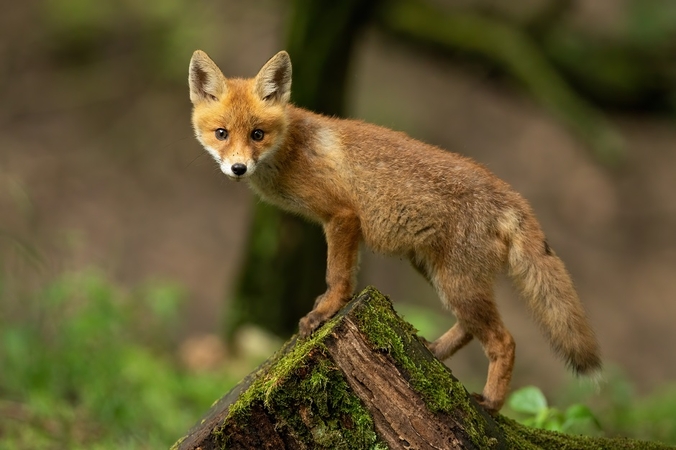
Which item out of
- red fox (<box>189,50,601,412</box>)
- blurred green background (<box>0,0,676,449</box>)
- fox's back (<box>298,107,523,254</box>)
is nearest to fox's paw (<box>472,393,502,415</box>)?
red fox (<box>189,50,601,412</box>)

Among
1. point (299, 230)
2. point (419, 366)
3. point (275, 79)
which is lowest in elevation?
point (299, 230)

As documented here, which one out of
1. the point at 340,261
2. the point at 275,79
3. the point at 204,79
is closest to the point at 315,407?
the point at 340,261

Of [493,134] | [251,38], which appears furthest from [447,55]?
[251,38]

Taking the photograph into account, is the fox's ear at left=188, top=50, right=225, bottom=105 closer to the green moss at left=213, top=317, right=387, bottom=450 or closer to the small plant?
the green moss at left=213, top=317, right=387, bottom=450

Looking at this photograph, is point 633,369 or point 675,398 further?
point 633,369

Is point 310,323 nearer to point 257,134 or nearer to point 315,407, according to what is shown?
point 315,407

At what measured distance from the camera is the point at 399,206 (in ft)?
17.1

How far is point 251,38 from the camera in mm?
16500

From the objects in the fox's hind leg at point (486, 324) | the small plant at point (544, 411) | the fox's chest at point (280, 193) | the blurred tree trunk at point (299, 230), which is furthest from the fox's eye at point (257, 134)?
the blurred tree trunk at point (299, 230)

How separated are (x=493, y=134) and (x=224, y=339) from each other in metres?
7.32

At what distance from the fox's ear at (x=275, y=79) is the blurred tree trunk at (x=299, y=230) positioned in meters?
3.98

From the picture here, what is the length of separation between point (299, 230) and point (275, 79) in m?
4.59

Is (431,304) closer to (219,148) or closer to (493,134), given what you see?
(493,134)

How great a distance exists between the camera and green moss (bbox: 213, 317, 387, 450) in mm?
3965
